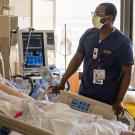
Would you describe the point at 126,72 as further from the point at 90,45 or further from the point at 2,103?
the point at 2,103

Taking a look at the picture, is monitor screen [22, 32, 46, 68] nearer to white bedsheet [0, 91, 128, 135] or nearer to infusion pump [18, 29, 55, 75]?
infusion pump [18, 29, 55, 75]

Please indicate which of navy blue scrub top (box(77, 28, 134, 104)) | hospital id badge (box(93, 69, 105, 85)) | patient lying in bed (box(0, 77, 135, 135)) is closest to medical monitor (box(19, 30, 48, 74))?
navy blue scrub top (box(77, 28, 134, 104))

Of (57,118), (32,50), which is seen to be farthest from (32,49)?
(57,118)

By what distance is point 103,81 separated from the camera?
2906 mm

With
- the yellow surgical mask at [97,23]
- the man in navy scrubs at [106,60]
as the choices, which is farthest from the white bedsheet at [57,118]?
the yellow surgical mask at [97,23]

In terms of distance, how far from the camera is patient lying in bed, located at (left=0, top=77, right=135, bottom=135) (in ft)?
5.85

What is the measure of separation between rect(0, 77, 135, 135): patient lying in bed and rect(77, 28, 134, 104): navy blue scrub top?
0.85m

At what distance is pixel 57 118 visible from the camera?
1.87 meters

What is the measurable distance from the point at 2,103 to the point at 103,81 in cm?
121

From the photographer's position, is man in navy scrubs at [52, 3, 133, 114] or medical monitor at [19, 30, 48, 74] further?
medical monitor at [19, 30, 48, 74]

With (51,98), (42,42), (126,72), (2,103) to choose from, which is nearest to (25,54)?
(42,42)

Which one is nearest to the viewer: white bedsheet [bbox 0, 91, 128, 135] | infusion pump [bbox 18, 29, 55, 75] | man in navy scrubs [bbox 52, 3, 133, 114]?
white bedsheet [bbox 0, 91, 128, 135]

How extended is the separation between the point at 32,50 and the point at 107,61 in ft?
4.81

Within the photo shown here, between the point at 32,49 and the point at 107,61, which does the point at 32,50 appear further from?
the point at 107,61
